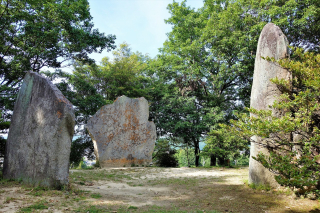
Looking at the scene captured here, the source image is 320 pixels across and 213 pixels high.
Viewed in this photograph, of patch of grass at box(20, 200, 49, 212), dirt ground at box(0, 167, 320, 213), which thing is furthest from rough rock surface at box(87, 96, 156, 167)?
patch of grass at box(20, 200, 49, 212)

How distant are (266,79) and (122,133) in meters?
7.42

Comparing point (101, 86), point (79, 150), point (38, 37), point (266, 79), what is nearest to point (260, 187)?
point (266, 79)

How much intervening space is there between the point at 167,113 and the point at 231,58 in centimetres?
542

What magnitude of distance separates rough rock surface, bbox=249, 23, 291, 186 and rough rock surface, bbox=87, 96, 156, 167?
6.49 m

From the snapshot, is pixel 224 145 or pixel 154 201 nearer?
pixel 154 201

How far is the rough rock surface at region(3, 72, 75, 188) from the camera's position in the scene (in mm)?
4621

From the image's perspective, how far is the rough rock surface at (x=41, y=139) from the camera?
4.62m

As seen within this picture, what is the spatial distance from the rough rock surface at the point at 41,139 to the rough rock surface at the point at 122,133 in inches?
203

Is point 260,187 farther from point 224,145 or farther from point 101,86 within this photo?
point 101,86

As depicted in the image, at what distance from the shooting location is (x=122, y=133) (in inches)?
427

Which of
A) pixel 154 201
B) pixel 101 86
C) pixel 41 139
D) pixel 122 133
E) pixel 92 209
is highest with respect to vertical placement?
pixel 101 86

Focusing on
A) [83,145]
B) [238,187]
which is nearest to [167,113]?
[83,145]

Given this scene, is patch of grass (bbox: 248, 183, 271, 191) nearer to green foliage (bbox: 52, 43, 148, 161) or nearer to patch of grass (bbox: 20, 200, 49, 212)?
patch of grass (bbox: 20, 200, 49, 212)

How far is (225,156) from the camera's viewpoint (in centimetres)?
1073
